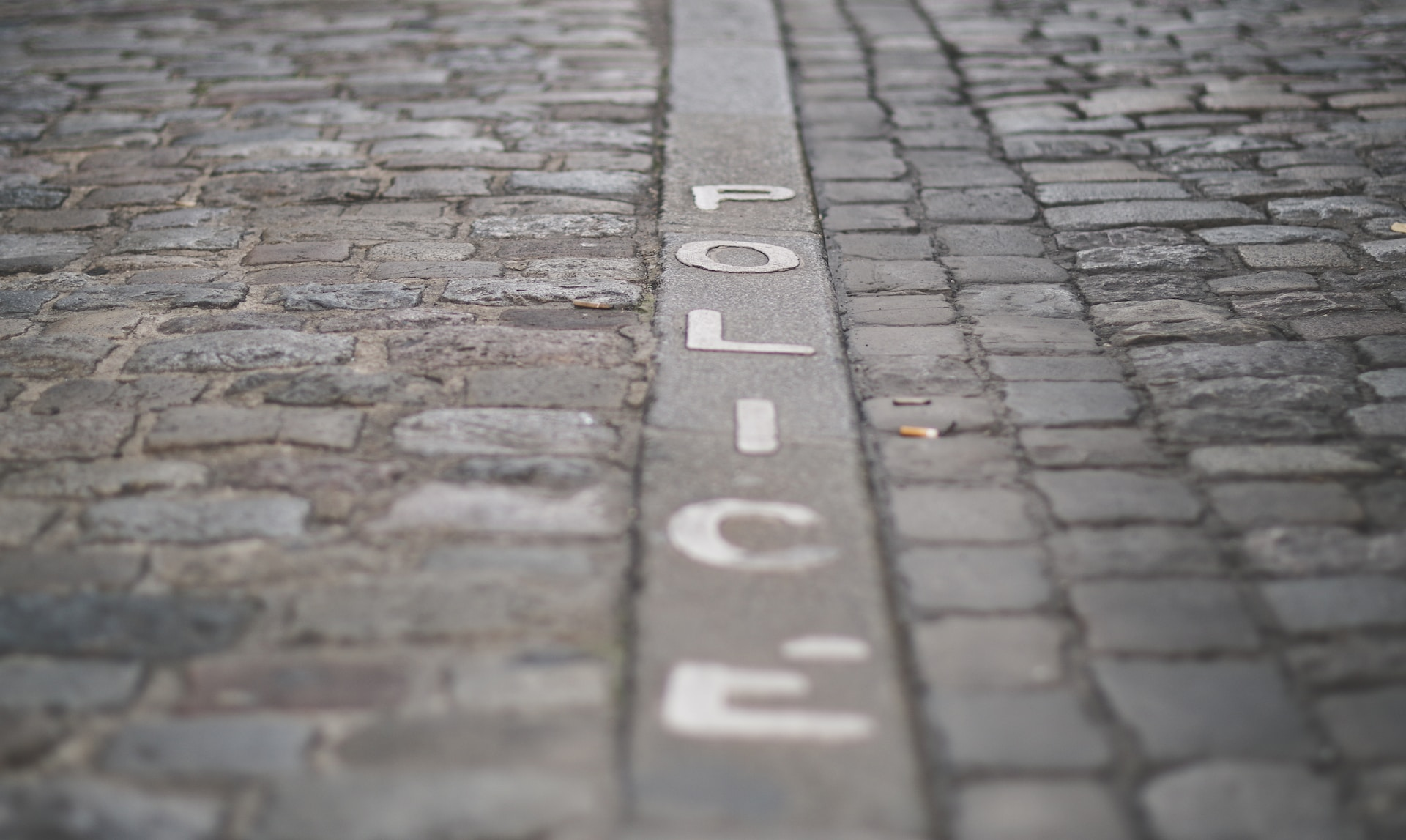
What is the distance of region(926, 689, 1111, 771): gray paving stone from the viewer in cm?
164

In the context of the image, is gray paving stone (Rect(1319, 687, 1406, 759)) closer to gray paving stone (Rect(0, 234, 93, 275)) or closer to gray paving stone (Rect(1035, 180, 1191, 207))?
gray paving stone (Rect(1035, 180, 1191, 207))

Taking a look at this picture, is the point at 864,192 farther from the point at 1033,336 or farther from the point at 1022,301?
the point at 1033,336

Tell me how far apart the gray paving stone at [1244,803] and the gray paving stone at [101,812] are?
4.31ft

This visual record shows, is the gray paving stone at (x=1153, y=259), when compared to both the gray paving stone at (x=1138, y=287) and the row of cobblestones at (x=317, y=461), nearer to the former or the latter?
the gray paving stone at (x=1138, y=287)

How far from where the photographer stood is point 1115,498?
2262 millimetres

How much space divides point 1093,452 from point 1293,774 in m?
0.94

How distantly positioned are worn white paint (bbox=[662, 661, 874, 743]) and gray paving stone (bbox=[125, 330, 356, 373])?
151 cm

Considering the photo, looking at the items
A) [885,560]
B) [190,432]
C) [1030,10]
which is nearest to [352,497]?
[190,432]

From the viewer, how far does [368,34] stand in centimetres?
618

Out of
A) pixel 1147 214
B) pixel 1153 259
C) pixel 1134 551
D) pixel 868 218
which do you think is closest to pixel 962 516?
pixel 1134 551

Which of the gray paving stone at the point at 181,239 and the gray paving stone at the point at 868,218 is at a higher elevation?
the gray paving stone at the point at 181,239

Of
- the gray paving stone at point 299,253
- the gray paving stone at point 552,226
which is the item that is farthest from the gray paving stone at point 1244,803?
the gray paving stone at point 299,253

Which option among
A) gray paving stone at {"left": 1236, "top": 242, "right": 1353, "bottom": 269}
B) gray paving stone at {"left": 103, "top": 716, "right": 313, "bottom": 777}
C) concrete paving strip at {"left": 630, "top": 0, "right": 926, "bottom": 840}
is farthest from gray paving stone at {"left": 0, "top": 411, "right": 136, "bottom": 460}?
gray paving stone at {"left": 1236, "top": 242, "right": 1353, "bottom": 269}

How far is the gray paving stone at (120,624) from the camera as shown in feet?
6.06
